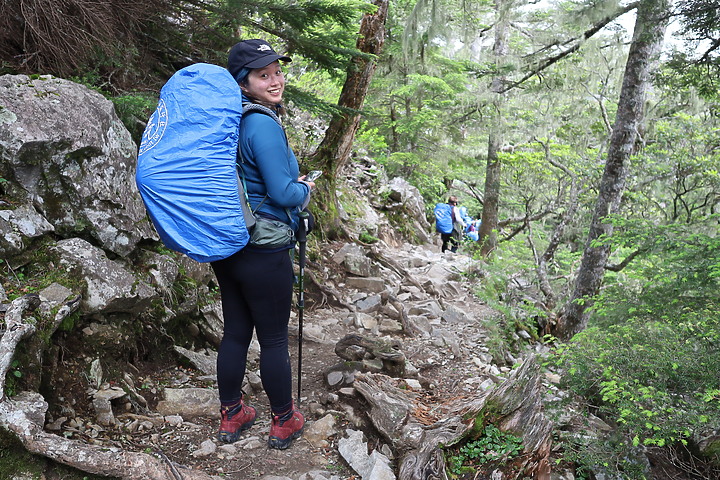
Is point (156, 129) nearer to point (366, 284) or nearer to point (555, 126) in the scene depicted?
point (366, 284)

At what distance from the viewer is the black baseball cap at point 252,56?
8.69 ft

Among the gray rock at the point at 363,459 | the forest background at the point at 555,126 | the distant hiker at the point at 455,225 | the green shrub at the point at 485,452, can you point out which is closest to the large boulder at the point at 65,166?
the forest background at the point at 555,126

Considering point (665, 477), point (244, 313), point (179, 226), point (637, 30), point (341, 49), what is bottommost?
point (665, 477)

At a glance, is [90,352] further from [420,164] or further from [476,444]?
[420,164]

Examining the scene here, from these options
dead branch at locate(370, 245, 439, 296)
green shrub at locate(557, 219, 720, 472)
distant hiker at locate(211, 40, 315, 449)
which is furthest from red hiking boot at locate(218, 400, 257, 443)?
dead branch at locate(370, 245, 439, 296)

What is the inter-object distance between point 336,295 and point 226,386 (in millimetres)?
3592

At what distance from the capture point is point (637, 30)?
645cm

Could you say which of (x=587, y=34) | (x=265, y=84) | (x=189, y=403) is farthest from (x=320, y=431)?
(x=587, y=34)

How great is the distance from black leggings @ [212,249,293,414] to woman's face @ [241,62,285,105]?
0.91 m

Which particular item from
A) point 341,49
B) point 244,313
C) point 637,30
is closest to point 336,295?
point 341,49

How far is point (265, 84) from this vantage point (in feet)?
8.93

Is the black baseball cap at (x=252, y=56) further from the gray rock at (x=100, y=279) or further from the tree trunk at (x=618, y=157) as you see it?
the tree trunk at (x=618, y=157)

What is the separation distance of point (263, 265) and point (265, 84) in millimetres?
1058

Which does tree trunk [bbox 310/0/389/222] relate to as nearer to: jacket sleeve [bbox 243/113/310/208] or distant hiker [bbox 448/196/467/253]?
jacket sleeve [bbox 243/113/310/208]
